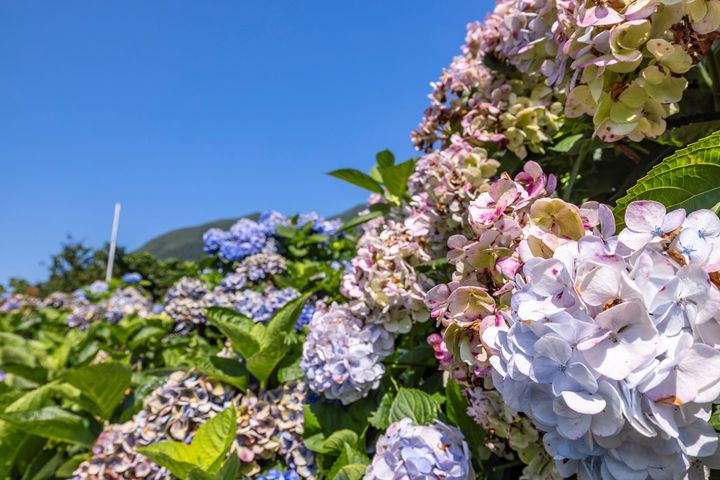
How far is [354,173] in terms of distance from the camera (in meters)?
1.92

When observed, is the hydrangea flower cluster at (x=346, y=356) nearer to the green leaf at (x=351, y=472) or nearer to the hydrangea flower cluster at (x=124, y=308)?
the green leaf at (x=351, y=472)

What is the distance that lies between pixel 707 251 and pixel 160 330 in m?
2.53

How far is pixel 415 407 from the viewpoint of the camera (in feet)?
3.89

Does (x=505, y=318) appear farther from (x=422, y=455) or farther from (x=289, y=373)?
(x=289, y=373)

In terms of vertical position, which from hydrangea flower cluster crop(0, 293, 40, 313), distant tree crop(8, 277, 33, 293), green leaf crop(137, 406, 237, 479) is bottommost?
green leaf crop(137, 406, 237, 479)

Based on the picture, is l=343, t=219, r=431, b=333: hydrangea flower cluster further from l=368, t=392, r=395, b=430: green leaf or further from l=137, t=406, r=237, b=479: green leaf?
l=137, t=406, r=237, b=479: green leaf

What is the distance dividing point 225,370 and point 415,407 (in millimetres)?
684

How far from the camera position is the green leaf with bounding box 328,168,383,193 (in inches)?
74.9

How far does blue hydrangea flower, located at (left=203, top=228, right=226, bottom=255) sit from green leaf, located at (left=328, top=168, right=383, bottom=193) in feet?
6.23

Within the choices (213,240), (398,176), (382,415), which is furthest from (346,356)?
(213,240)

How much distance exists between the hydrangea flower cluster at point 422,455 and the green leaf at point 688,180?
0.55m

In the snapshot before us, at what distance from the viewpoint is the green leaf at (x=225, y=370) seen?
1585mm

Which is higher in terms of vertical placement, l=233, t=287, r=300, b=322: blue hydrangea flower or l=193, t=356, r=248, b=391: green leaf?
l=233, t=287, r=300, b=322: blue hydrangea flower


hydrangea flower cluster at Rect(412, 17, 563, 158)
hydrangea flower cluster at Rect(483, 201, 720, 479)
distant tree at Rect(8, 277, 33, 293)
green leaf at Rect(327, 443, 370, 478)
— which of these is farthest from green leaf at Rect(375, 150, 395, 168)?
distant tree at Rect(8, 277, 33, 293)
